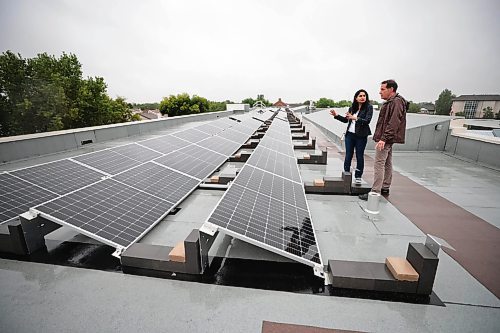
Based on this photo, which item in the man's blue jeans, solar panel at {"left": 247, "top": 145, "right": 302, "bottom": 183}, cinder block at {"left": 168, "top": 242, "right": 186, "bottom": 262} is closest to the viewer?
cinder block at {"left": 168, "top": 242, "right": 186, "bottom": 262}

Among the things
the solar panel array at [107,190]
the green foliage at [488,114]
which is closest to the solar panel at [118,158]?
the solar panel array at [107,190]

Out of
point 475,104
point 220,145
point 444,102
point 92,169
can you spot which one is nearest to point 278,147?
point 220,145

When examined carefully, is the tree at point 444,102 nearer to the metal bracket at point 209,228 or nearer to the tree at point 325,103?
the tree at point 325,103

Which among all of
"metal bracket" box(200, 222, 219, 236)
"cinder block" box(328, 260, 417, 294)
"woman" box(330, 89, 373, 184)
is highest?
"woman" box(330, 89, 373, 184)

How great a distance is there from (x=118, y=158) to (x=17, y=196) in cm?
222

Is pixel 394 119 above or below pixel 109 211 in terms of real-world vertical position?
above

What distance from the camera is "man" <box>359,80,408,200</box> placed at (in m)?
5.44

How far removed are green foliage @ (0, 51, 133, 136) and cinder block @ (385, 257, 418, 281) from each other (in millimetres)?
47712

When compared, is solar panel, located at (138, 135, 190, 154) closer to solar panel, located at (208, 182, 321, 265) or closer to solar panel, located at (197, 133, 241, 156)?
solar panel, located at (197, 133, 241, 156)

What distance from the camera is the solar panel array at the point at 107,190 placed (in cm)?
335

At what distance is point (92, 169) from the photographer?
4.87 meters

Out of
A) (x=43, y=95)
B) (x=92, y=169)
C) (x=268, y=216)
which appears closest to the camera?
(x=268, y=216)

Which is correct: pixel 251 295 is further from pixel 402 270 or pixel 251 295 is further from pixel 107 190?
pixel 107 190

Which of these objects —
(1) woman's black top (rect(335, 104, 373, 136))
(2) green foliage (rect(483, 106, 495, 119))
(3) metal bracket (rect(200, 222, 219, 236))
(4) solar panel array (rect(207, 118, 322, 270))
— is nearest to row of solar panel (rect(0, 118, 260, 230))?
(4) solar panel array (rect(207, 118, 322, 270))
